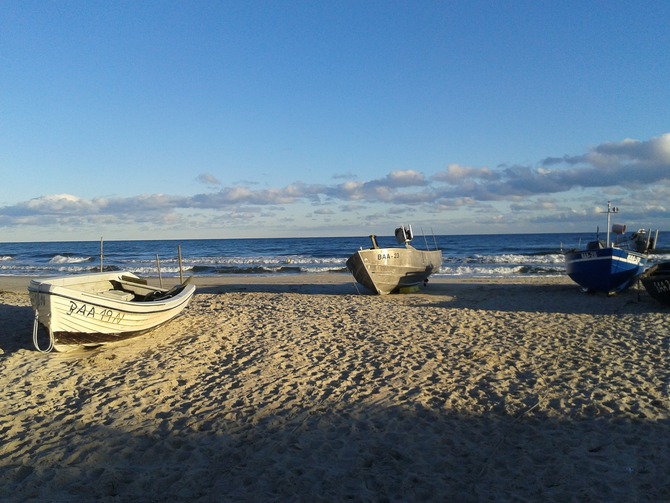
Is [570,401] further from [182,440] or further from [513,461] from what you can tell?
[182,440]

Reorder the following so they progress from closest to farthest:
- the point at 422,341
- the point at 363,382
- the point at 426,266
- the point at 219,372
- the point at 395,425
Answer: the point at 395,425 → the point at 363,382 → the point at 219,372 → the point at 422,341 → the point at 426,266

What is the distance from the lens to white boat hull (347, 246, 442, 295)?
590 inches

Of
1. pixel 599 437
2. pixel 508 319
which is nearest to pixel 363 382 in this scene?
pixel 599 437

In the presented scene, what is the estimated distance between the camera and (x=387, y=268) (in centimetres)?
1545

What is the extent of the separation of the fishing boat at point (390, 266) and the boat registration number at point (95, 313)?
7893mm

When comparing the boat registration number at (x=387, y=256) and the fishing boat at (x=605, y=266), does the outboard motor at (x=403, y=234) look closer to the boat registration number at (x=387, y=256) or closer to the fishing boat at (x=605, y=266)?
the boat registration number at (x=387, y=256)

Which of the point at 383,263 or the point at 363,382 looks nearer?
the point at 363,382

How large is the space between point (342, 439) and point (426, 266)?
13.0m

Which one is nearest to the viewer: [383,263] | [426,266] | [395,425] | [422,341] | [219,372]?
[395,425]

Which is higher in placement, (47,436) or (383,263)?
(383,263)

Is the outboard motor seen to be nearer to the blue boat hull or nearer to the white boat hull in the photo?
the white boat hull

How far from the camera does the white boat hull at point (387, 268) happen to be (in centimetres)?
1499

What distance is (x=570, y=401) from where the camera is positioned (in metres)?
5.67

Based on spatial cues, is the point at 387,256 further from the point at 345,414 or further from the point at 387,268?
the point at 345,414
